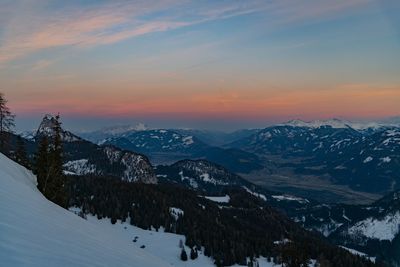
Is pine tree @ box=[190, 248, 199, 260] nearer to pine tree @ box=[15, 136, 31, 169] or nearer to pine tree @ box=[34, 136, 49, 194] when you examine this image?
pine tree @ box=[15, 136, 31, 169]

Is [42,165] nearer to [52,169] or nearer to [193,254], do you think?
[52,169]

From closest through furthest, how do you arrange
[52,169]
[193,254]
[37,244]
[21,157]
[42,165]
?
[37,244] → [52,169] → [42,165] → [21,157] → [193,254]

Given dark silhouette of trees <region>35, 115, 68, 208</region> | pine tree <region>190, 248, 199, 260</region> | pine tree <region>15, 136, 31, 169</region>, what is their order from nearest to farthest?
dark silhouette of trees <region>35, 115, 68, 208</region> → pine tree <region>15, 136, 31, 169</region> → pine tree <region>190, 248, 199, 260</region>

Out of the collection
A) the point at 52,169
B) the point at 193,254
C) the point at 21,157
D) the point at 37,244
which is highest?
the point at 37,244

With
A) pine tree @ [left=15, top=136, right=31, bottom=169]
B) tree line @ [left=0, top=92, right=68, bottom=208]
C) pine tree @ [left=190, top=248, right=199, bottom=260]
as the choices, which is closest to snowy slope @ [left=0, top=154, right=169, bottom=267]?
tree line @ [left=0, top=92, right=68, bottom=208]

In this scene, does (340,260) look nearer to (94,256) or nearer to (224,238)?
(224,238)

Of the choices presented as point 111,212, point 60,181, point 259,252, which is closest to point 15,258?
point 60,181

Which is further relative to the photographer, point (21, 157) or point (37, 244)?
point (21, 157)

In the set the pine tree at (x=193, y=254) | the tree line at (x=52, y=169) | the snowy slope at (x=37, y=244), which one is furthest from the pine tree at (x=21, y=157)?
the pine tree at (x=193, y=254)

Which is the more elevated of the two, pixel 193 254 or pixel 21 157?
pixel 21 157

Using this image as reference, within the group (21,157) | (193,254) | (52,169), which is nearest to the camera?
(52,169)

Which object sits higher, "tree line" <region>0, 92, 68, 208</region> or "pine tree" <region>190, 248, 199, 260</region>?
"tree line" <region>0, 92, 68, 208</region>

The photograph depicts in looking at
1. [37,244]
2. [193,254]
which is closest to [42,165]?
[37,244]
